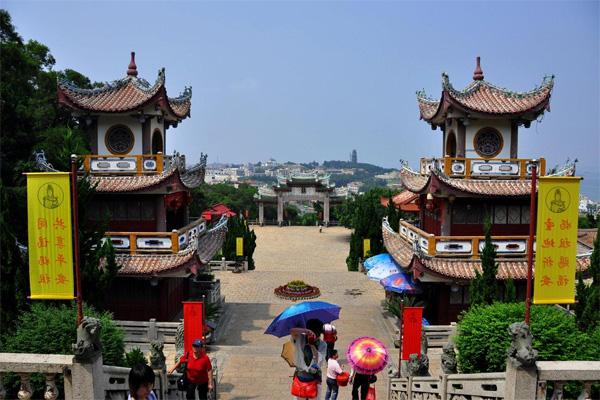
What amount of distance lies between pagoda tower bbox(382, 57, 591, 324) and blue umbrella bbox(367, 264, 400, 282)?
49 centimetres

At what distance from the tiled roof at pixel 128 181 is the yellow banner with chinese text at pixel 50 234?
22.0 feet

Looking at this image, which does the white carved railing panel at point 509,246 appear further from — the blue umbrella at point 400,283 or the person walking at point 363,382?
the person walking at point 363,382

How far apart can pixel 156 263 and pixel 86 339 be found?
8.74 m

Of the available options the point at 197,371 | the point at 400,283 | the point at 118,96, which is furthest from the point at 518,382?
the point at 118,96

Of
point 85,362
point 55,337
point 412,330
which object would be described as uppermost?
point 85,362

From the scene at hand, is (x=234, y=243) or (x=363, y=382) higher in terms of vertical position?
(x=363, y=382)

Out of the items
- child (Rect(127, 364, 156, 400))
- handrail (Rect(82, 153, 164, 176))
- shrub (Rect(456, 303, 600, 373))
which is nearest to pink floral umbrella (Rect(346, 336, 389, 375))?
shrub (Rect(456, 303, 600, 373))

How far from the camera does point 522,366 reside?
18.8ft

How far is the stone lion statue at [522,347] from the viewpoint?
5.67 meters

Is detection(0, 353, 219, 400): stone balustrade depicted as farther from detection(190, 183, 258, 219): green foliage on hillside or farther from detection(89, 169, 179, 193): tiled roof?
detection(190, 183, 258, 219): green foliage on hillside

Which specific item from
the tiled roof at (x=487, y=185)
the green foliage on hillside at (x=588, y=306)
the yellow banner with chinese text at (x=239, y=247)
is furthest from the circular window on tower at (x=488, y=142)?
the yellow banner with chinese text at (x=239, y=247)

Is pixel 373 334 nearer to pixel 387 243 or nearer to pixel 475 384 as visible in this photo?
pixel 387 243

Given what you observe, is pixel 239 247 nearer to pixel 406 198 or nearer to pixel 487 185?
pixel 406 198

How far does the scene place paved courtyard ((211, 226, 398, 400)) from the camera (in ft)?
38.4
